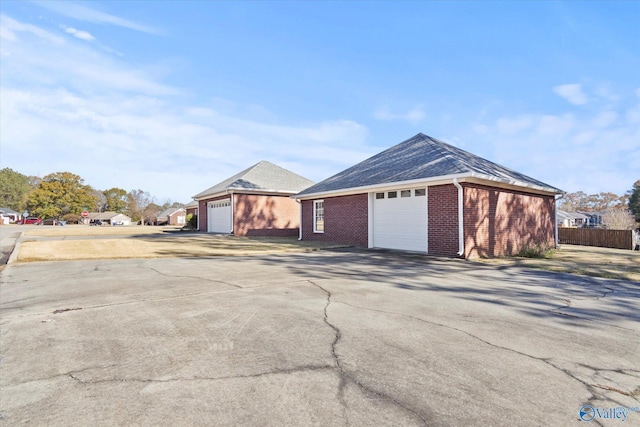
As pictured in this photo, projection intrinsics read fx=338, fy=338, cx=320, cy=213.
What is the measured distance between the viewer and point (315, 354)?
3328 millimetres

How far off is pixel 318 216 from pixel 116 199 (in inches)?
3791

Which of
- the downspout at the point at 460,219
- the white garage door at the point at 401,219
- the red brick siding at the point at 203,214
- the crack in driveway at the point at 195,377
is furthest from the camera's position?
the red brick siding at the point at 203,214

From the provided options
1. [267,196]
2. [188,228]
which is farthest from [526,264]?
[188,228]

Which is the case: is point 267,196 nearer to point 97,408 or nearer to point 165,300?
point 165,300

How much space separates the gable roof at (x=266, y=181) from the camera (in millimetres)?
23016

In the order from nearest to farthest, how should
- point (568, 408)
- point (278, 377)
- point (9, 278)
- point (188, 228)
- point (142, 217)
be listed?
point (568, 408), point (278, 377), point (9, 278), point (188, 228), point (142, 217)

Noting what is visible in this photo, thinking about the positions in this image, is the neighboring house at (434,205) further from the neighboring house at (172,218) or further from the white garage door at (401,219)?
the neighboring house at (172,218)

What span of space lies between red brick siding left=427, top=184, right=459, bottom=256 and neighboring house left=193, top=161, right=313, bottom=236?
12.6 metres

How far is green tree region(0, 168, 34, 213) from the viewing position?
83.4m

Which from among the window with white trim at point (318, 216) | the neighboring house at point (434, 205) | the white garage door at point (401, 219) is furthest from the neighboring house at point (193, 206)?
the white garage door at point (401, 219)

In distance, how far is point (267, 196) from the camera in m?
23.7

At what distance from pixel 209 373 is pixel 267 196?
2108 cm

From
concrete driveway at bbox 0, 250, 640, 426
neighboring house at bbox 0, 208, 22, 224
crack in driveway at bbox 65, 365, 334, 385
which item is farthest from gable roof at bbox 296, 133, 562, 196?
neighboring house at bbox 0, 208, 22, 224

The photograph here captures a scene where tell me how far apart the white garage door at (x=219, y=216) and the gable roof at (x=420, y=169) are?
8515 millimetres
